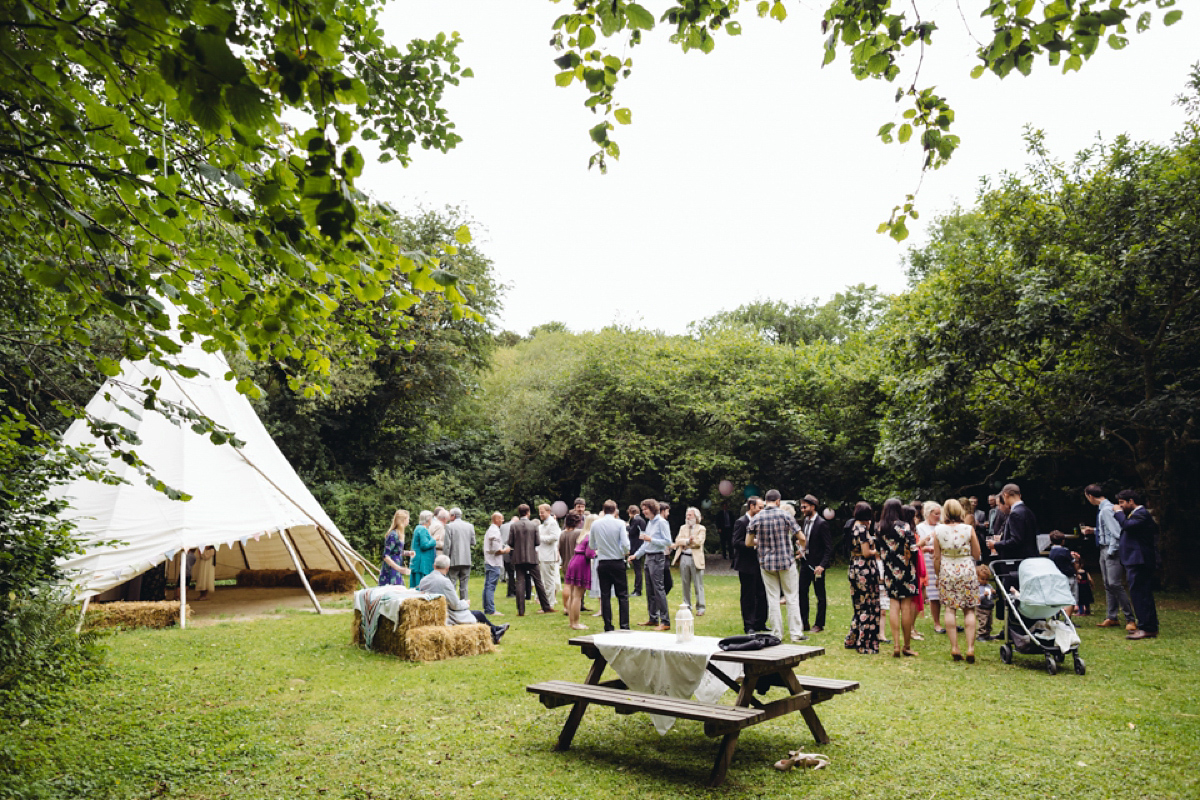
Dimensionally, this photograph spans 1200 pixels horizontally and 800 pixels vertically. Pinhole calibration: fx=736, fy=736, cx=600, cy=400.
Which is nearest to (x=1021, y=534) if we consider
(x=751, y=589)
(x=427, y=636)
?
(x=751, y=589)

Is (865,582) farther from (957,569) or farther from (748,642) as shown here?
(748,642)

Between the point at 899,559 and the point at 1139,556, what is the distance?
310 centimetres

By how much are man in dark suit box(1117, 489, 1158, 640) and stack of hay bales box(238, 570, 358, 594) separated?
12.4 metres

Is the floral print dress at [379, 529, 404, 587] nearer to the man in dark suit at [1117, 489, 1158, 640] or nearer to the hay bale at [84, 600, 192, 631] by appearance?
the hay bale at [84, 600, 192, 631]

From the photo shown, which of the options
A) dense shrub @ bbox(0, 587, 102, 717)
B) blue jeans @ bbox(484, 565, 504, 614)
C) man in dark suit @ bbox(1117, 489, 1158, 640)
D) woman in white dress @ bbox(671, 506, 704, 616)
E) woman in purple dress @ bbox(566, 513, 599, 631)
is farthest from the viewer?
blue jeans @ bbox(484, 565, 504, 614)

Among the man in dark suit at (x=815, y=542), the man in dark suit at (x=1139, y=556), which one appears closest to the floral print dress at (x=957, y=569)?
the man in dark suit at (x=815, y=542)

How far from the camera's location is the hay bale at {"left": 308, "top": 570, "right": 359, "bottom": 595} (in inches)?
556

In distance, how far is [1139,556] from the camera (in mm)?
8516

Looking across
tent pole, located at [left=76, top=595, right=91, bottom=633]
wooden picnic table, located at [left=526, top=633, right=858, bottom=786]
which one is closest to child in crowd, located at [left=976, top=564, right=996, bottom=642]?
wooden picnic table, located at [left=526, top=633, right=858, bottom=786]

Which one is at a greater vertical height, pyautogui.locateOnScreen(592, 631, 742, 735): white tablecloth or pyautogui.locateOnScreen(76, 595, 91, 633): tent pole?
pyautogui.locateOnScreen(76, 595, 91, 633): tent pole

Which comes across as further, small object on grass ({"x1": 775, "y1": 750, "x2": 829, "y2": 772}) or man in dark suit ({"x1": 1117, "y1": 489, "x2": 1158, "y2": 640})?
man in dark suit ({"x1": 1117, "y1": 489, "x2": 1158, "y2": 640})

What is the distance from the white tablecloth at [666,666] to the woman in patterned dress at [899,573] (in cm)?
326

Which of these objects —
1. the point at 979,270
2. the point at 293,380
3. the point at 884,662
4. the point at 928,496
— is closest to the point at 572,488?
the point at 928,496

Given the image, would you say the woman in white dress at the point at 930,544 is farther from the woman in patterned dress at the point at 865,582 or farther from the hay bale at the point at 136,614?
the hay bale at the point at 136,614
